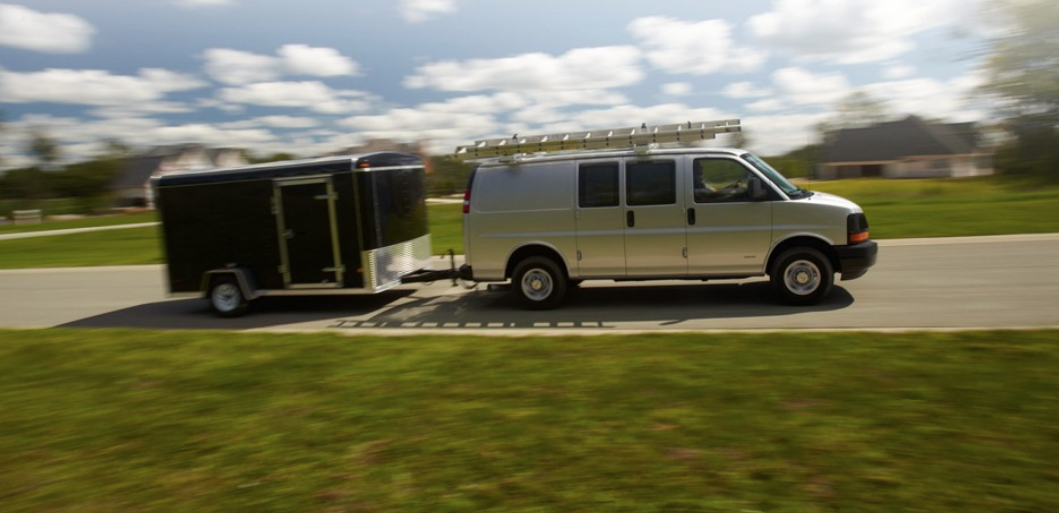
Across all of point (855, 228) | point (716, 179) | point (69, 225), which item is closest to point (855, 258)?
point (855, 228)

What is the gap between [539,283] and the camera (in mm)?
9945

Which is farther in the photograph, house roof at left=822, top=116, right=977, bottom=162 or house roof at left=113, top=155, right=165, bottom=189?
house roof at left=113, top=155, right=165, bottom=189

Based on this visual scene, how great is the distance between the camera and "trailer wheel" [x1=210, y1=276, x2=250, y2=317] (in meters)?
11.1

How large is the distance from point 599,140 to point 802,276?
326cm

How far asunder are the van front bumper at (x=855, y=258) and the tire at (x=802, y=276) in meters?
0.17

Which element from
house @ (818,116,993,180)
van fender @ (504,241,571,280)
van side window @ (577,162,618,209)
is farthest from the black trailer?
house @ (818,116,993,180)

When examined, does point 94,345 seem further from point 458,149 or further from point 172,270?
point 458,149

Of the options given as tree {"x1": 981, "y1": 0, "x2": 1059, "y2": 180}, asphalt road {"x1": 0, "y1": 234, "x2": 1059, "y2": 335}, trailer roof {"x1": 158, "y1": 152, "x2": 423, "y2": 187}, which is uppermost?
tree {"x1": 981, "y1": 0, "x2": 1059, "y2": 180}

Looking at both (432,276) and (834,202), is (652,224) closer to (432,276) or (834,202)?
(834,202)

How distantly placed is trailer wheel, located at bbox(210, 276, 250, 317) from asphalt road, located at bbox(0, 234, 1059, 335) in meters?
0.21

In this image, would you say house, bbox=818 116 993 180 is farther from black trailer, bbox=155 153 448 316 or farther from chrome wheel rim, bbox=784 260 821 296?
black trailer, bbox=155 153 448 316

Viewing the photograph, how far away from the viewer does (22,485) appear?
174 inches

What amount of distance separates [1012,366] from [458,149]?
7.35 m

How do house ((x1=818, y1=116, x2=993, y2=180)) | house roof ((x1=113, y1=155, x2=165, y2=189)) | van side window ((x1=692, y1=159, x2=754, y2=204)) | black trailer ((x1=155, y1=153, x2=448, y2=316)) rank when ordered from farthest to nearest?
1. house roof ((x1=113, y1=155, x2=165, y2=189))
2. house ((x1=818, y1=116, x2=993, y2=180))
3. black trailer ((x1=155, y1=153, x2=448, y2=316))
4. van side window ((x1=692, y1=159, x2=754, y2=204))
